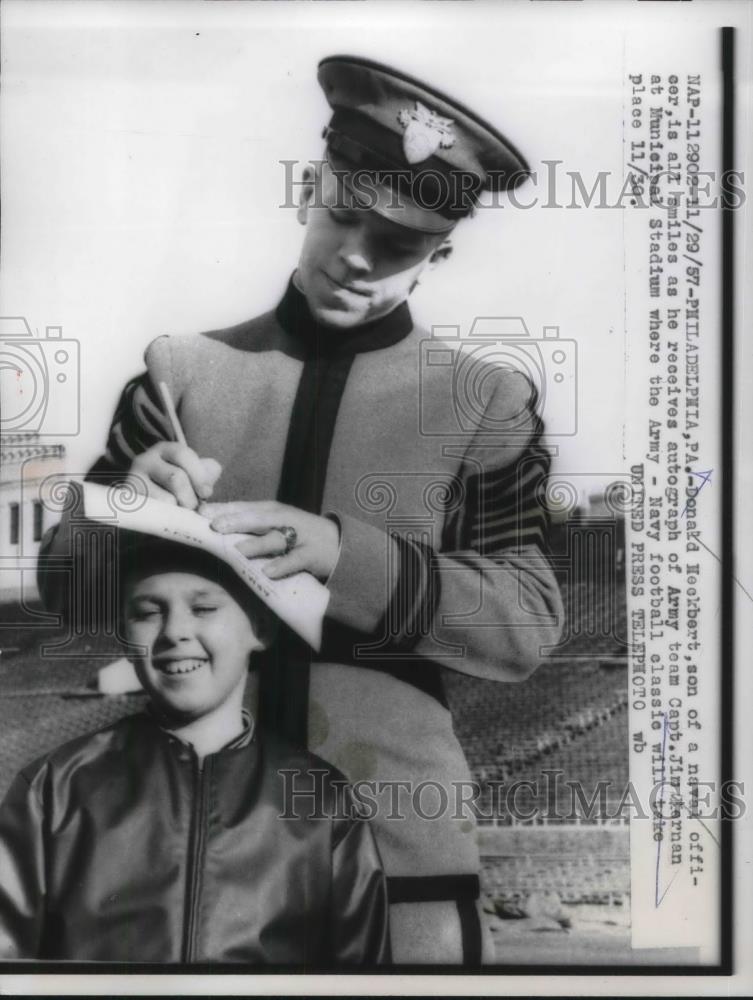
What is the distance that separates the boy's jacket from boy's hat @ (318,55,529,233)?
33.4 inches

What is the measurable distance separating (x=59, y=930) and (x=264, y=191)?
1169mm

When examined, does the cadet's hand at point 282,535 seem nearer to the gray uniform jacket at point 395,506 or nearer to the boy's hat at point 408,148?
the gray uniform jacket at point 395,506

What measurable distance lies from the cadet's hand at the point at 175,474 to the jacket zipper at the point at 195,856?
400mm

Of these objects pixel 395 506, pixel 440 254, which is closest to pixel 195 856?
pixel 395 506

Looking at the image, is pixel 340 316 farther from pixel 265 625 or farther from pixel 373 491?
pixel 265 625

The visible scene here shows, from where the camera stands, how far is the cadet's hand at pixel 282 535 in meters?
1.31

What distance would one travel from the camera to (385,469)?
1.33 meters

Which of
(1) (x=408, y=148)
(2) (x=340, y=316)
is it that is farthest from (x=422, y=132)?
(2) (x=340, y=316)

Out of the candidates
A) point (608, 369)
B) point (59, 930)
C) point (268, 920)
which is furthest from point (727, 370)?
point (59, 930)

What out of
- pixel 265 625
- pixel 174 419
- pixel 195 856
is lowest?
pixel 195 856

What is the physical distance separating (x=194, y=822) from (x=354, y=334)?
2.55ft

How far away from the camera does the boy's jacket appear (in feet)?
4.33

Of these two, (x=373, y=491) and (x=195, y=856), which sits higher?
(x=373, y=491)

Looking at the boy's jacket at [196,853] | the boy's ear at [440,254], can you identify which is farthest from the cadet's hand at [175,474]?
the boy's ear at [440,254]
